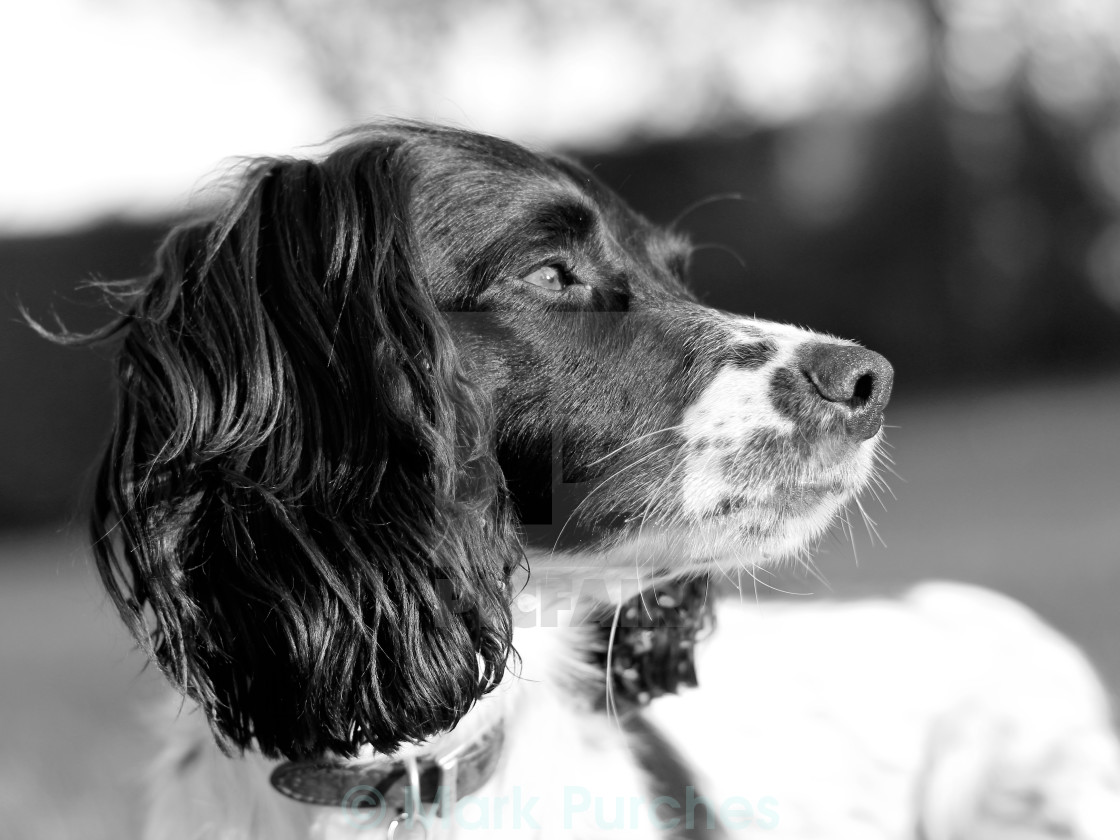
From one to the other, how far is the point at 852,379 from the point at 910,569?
194 inches

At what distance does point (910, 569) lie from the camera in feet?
21.7

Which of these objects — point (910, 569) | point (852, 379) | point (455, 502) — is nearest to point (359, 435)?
point (455, 502)

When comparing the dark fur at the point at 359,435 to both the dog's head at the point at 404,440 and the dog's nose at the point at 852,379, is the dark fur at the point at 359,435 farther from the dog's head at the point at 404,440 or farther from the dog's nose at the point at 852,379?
the dog's nose at the point at 852,379

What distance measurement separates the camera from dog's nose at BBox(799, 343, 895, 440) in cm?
207

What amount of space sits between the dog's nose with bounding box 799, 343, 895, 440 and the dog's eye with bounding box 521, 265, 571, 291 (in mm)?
555

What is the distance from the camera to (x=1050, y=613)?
15.7 feet

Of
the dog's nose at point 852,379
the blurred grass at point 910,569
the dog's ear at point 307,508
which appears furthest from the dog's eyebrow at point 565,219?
the blurred grass at point 910,569

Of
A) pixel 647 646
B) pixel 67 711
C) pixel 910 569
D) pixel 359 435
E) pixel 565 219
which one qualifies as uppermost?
pixel 565 219

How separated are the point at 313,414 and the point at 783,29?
892cm

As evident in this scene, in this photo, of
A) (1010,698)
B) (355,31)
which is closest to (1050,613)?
(1010,698)

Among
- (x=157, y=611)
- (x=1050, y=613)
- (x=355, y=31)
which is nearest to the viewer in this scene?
(x=157, y=611)

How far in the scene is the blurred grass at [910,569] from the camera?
3.65 m

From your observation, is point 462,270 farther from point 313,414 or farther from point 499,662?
point 499,662

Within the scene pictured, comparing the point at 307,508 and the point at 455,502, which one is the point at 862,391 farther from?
the point at 307,508
